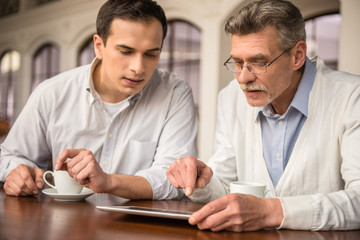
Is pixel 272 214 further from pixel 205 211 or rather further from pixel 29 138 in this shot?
pixel 29 138

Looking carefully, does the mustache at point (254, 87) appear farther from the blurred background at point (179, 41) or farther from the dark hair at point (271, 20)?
the blurred background at point (179, 41)

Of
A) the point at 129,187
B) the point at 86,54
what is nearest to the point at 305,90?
the point at 129,187

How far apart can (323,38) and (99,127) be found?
647cm

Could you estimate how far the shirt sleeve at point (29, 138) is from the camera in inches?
84.4

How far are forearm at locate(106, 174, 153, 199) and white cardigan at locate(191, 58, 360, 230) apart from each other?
190mm

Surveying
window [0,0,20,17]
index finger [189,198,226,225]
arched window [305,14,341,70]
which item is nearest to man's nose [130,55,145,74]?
index finger [189,198,226,225]

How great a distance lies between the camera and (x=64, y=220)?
1.23m

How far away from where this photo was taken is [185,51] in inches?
348

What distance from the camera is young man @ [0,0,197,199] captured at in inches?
79.7

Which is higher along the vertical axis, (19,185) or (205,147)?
(19,185)

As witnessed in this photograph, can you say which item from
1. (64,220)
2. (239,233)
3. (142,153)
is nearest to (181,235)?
(239,233)

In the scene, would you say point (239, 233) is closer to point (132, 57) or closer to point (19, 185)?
point (19, 185)

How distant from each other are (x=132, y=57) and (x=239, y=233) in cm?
109

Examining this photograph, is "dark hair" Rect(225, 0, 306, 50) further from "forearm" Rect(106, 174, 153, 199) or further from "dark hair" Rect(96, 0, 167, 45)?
"forearm" Rect(106, 174, 153, 199)
